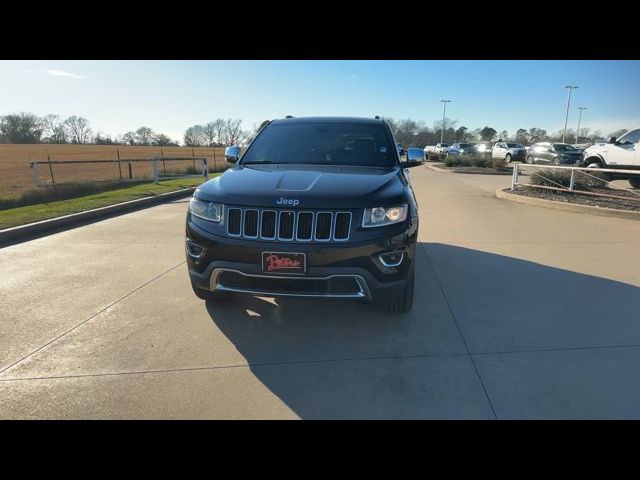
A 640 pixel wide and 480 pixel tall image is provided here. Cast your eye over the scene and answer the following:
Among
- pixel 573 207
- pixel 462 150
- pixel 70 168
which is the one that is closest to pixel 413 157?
pixel 573 207

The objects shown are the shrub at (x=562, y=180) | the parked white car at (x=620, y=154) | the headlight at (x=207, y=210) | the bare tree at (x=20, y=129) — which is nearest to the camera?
the headlight at (x=207, y=210)

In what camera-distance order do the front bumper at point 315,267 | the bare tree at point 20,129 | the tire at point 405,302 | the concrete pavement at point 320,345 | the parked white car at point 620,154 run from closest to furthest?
the concrete pavement at point 320,345 < the front bumper at point 315,267 < the tire at point 405,302 < the parked white car at point 620,154 < the bare tree at point 20,129

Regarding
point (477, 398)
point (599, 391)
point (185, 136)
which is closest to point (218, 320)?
point (477, 398)

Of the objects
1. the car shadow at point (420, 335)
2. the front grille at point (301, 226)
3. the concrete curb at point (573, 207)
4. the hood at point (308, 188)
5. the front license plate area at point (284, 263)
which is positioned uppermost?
the hood at point (308, 188)

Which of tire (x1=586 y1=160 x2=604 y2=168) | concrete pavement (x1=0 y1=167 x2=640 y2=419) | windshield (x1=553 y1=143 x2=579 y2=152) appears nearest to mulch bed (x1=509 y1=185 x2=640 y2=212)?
tire (x1=586 y1=160 x2=604 y2=168)

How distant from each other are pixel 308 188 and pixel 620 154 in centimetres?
1453

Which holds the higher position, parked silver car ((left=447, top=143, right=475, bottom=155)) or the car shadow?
parked silver car ((left=447, top=143, right=475, bottom=155))

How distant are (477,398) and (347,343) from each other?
1.06m

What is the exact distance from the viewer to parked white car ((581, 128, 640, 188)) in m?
13.1

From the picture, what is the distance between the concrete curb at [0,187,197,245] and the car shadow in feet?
15.1

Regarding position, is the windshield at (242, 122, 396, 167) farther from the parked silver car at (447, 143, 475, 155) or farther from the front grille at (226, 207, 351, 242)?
the parked silver car at (447, 143, 475, 155)

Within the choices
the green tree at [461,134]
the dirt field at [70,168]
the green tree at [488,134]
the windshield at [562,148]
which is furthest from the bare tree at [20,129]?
the green tree at [488,134]

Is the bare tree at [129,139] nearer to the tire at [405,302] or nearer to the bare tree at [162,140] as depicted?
the bare tree at [162,140]

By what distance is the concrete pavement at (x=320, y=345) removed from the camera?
100.0 inches
